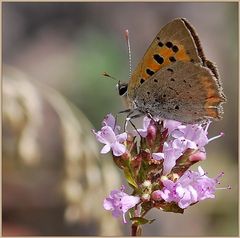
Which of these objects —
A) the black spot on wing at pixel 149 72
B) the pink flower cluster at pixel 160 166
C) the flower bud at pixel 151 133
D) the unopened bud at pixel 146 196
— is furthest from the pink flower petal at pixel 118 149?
the black spot on wing at pixel 149 72

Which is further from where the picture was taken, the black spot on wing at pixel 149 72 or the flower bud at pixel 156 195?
the black spot on wing at pixel 149 72

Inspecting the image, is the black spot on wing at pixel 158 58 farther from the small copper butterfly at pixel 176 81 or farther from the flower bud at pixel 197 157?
the flower bud at pixel 197 157

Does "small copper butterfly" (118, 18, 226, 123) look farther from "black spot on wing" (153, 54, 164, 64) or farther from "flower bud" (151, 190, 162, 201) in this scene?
"flower bud" (151, 190, 162, 201)

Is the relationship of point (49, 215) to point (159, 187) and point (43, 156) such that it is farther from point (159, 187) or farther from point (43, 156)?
point (159, 187)

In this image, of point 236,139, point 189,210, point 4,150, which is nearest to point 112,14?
point 236,139

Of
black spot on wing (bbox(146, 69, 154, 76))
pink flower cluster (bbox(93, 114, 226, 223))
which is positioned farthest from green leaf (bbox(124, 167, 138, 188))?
black spot on wing (bbox(146, 69, 154, 76))

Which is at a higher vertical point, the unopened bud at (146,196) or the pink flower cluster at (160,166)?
the pink flower cluster at (160,166)

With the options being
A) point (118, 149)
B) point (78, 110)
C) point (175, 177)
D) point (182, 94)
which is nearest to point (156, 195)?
point (175, 177)
